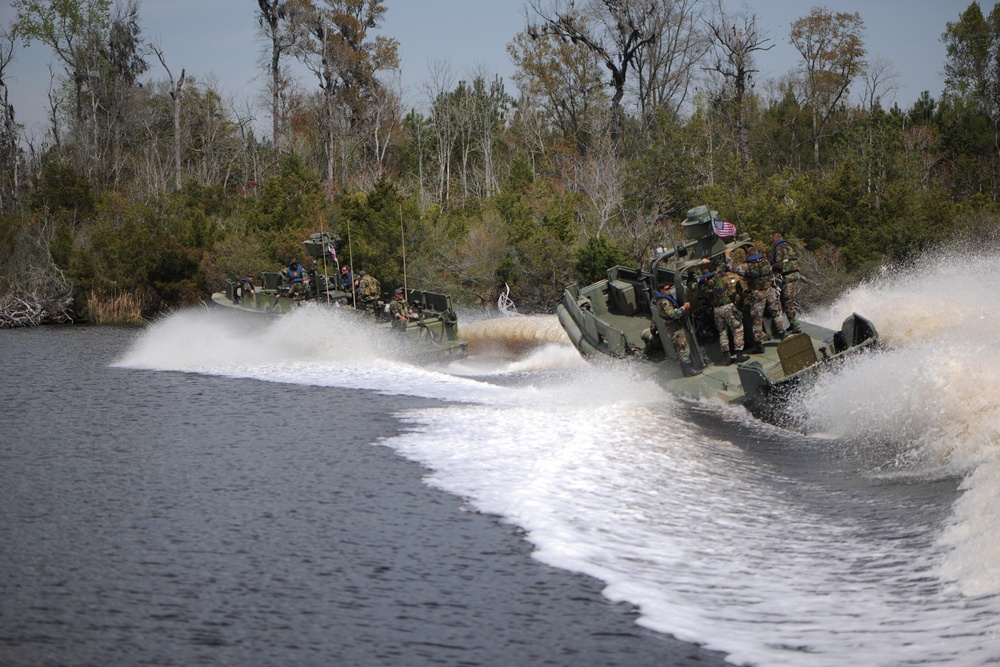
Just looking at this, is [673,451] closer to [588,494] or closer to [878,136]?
[588,494]

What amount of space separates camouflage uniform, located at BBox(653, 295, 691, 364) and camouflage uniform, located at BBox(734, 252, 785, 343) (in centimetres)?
105

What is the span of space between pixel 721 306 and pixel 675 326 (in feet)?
2.88

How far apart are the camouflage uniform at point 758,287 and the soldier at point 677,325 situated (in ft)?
3.16

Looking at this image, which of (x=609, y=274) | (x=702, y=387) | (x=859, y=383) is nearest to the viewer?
(x=859, y=383)

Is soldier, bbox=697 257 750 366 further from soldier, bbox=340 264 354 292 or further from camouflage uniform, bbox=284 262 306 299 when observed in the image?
camouflage uniform, bbox=284 262 306 299

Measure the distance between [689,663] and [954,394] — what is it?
730 cm

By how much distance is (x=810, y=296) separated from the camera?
28.8 meters

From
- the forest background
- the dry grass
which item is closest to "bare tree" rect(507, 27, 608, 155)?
the forest background

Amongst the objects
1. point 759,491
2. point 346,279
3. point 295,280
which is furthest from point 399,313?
point 759,491

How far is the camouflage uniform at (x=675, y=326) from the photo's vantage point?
16.8 m

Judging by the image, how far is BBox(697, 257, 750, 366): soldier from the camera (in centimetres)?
1633

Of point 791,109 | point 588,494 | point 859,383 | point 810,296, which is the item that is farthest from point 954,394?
point 791,109

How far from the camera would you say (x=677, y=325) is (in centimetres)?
1692

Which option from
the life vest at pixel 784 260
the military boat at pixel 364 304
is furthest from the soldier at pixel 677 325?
the military boat at pixel 364 304
